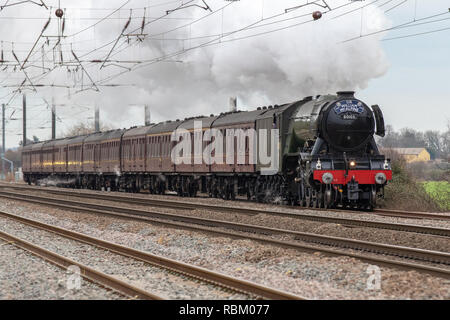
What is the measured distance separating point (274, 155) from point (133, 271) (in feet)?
40.8

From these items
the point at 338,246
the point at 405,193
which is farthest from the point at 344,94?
the point at 338,246

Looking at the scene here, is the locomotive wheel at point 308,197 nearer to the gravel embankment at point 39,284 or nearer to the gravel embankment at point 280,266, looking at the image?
the gravel embankment at point 280,266

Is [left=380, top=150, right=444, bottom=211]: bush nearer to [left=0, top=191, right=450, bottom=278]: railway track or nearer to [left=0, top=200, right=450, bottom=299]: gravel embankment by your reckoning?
[left=0, top=191, right=450, bottom=278]: railway track

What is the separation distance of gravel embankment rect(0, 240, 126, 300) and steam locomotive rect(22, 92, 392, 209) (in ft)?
33.4

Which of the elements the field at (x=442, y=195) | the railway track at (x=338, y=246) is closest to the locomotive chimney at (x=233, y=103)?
the field at (x=442, y=195)

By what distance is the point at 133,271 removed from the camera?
966cm

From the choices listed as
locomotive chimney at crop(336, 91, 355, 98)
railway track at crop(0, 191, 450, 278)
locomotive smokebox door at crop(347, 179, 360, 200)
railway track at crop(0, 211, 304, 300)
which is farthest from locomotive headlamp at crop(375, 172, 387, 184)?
railway track at crop(0, 211, 304, 300)

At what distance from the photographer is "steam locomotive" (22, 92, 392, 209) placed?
Result: 19047 millimetres

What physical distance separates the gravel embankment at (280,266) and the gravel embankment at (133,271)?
855 millimetres

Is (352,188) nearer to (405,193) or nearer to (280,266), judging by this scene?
(405,193)

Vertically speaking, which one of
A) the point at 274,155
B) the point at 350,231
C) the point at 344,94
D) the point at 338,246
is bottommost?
the point at 338,246

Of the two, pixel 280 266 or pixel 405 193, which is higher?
pixel 405 193
